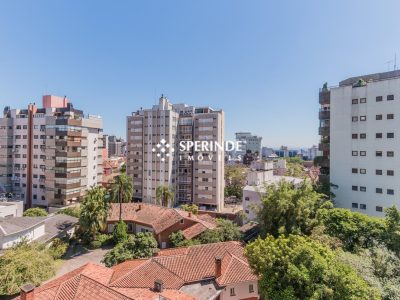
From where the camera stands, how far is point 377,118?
38.6 meters

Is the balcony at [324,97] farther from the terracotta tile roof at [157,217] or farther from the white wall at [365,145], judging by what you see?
the terracotta tile roof at [157,217]

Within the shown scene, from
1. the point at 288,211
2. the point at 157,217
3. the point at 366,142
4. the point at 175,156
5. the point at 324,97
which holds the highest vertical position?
the point at 324,97

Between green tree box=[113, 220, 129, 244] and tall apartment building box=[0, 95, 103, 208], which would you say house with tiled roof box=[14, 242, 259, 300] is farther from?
tall apartment building box=[0, 95, 103, 208]

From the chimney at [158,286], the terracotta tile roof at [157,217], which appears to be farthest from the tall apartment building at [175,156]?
the chimney at [158,286]

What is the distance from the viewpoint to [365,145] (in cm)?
3981

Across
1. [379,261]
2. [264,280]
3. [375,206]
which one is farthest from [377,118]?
[264,280]

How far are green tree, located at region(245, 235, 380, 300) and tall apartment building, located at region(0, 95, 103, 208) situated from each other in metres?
52.6

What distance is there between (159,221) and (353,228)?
84.4 feet

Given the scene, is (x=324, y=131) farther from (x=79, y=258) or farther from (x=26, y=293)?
(x=26, y=293)

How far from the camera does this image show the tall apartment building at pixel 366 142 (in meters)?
37.3

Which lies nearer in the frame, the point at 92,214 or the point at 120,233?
the point at 92,214

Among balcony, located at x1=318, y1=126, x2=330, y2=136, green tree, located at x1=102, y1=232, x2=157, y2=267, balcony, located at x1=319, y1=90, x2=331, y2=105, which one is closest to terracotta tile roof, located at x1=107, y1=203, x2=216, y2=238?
green tree, located at x1=102, y1=232, x2=157, y2=267

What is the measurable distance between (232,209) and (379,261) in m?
50.3

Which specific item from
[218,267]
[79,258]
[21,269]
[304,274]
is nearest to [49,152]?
[79,258]
